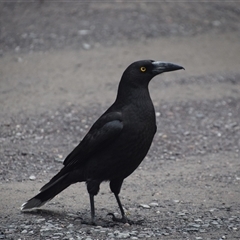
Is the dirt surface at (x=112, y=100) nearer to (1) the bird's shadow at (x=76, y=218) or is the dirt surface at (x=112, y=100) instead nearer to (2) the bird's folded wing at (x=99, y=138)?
(1) the bird's shadow at (x=76, y=218)

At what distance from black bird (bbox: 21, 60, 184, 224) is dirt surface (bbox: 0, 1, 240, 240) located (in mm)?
388

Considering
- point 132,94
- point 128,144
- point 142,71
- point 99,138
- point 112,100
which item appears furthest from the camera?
point 112,100

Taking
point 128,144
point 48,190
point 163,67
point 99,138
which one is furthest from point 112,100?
point 128,144

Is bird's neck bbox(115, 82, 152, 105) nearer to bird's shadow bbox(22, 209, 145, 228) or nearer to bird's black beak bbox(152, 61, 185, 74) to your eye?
bird's black beak bbox(152, 61, 185, 74)

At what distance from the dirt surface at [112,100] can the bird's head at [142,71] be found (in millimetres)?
1499

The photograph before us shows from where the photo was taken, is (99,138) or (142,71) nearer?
(99,138)

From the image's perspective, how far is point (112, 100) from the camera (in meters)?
11.2

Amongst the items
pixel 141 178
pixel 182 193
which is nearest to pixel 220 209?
pixel 182 193

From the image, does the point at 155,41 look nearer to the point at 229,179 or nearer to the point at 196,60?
the point at 196,60

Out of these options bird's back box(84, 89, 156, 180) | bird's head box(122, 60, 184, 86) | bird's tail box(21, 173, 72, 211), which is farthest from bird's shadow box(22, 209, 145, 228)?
bird's head box(122, 60, 184, 86)

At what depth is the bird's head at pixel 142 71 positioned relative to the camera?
21.3 feet

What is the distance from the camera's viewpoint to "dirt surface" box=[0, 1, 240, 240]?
21.9 feet

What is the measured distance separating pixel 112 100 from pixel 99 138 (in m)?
4.98

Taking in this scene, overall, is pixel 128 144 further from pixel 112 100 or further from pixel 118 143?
pixel 112 100
